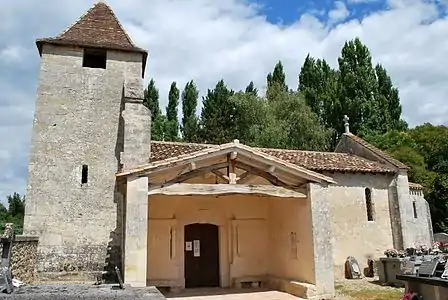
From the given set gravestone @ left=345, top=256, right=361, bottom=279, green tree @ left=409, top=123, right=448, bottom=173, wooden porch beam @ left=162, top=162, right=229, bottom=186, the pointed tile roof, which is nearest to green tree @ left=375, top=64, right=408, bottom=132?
green tree @ left=409, top=123, right=448, bottom=173

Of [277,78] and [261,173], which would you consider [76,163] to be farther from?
[277,78]

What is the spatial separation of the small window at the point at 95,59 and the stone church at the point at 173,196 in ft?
0.16

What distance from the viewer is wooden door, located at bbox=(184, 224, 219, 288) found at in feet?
44.2

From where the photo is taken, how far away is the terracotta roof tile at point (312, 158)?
15123 mm

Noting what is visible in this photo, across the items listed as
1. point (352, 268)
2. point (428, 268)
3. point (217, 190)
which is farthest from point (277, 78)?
point (428, 268)

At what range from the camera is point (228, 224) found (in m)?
13.9

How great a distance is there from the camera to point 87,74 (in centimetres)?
1666

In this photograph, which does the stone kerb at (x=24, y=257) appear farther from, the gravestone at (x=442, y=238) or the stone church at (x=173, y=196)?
the gravestone at (x=442, y=238)

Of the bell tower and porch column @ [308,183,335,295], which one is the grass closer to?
porch column @ [308,183,335,295]

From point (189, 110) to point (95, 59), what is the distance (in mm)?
22008

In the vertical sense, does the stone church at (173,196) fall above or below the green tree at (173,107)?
below

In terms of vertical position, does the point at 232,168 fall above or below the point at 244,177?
above

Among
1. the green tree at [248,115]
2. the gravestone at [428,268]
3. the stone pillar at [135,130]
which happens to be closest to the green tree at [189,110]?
the green tree at [248,115]

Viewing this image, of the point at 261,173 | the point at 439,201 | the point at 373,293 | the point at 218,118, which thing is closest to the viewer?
the point at 261,173
